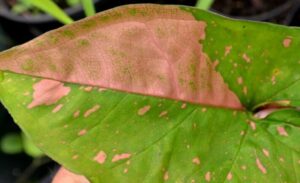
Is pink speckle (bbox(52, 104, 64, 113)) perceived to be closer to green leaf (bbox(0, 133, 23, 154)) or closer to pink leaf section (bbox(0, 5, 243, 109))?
pink leaf section (bbox(0, 5, 243, 109))

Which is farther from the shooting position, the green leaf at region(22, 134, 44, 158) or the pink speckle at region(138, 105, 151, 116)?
the green leaf at region(22, 134, 44, 158)

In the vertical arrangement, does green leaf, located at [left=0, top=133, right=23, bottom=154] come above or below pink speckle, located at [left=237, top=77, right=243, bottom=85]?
below

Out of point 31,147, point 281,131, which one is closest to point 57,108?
point 281,131

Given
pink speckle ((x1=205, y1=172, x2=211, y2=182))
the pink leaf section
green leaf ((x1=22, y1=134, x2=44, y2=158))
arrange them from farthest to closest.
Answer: green leaf ((x1=22, y1=134, x2=44, y2=158)) → pink speckle ((x1=205, y1=172, x2=211, y2=182)) → the pink leaf section

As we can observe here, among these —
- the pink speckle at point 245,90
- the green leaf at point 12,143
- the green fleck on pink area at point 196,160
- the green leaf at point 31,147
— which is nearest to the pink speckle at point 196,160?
the green fleck on pink area at point 196,160

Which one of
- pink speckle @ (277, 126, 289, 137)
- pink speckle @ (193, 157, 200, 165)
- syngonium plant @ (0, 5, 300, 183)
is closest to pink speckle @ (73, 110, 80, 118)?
syngonium plant @ (0, 5, 300, 183)

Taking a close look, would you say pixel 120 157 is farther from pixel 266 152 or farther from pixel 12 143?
pixel 12 143
